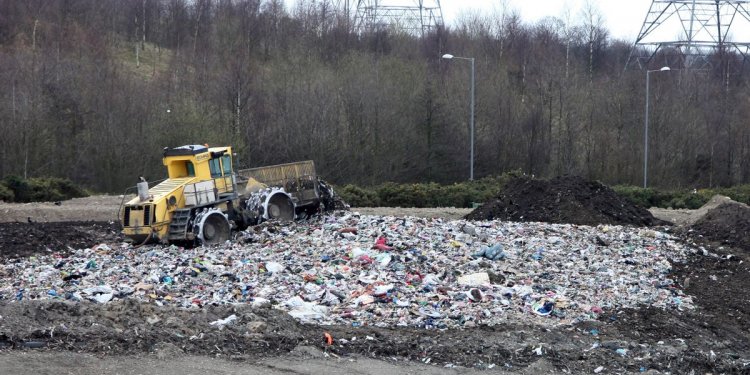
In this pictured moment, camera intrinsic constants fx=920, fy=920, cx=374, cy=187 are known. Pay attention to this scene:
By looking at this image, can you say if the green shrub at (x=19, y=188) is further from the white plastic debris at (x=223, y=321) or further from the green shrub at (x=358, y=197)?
the white plastic debris at (x=223, y=321)

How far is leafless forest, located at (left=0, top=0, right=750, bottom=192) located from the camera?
128 ft

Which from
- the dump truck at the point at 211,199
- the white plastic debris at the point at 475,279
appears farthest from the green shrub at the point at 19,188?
the white plastic debris at the point at 475,279

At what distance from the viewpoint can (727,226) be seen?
20516 mm

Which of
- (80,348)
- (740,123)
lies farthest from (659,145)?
(80,348)

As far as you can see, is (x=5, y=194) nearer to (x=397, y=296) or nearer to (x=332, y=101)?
(x=332, y=101)

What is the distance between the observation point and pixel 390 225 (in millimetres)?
18625

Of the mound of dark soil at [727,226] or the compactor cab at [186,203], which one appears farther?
the mound of dark soil at [727,226]

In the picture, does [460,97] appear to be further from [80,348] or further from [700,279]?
[80,348]

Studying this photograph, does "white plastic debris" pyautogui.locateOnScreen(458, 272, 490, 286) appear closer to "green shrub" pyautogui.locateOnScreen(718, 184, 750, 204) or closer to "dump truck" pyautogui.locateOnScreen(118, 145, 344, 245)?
"dump truck" pyautogui.locateOnScreen(118, 145, 344, 245)

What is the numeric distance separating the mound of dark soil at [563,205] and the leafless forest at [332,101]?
17850 mm

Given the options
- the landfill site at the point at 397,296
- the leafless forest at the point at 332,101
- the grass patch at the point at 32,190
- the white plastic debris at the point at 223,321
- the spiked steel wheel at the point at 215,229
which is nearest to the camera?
the landfill site at the point at 397,296

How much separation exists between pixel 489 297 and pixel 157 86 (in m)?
35.2

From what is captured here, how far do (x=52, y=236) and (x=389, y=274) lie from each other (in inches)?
378

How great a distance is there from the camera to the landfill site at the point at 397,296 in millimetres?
10906
